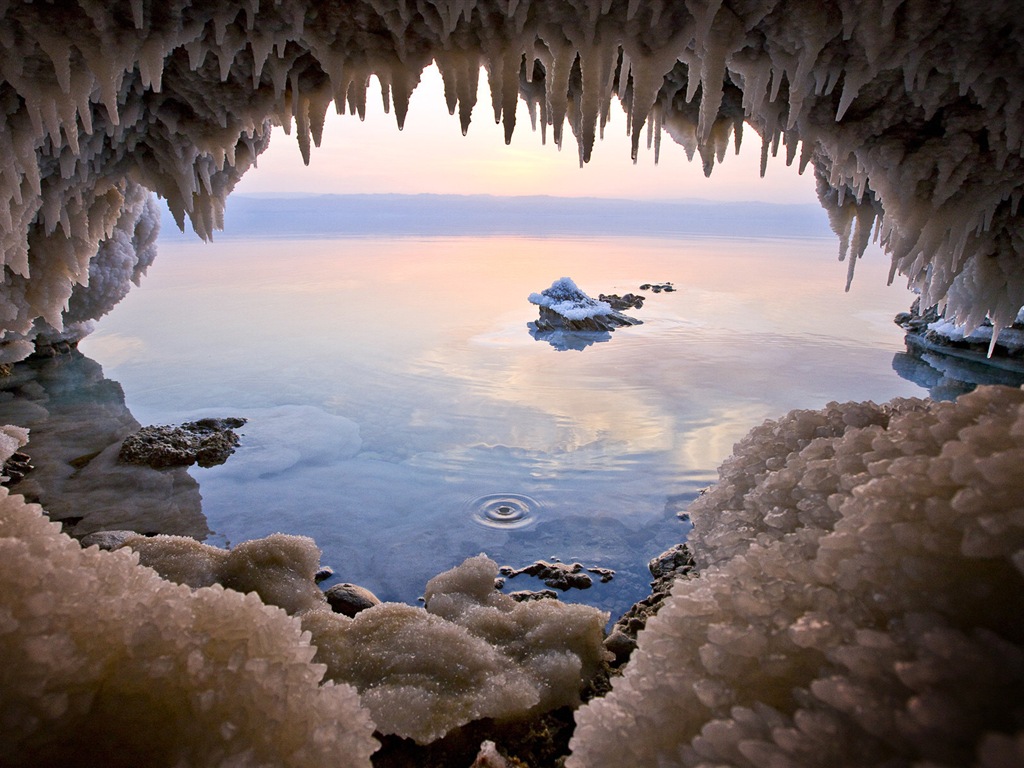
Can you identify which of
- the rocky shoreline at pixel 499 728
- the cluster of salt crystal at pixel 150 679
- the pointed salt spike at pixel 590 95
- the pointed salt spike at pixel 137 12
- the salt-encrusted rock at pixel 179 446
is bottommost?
the salt-encrusted rock at pixel 179 446

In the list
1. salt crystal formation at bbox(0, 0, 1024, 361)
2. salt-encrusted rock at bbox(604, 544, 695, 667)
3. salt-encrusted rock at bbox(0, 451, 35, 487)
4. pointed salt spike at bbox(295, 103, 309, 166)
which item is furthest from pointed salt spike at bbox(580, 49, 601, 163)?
salt-encrusted rock at bbox(0, 451, 35, 487)

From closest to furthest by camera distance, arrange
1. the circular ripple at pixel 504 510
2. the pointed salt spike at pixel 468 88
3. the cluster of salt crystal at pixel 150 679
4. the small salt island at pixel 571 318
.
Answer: the cluster of salt crystal at pixel 150 679, the pointed salt spike at pixel 468 88, the circular ripple at pixel 504 510, the small salt island at pixel 571 318

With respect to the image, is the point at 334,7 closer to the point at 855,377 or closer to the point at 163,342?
the point at 855,377

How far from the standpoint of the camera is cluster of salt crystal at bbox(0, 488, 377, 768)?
1.46 meters

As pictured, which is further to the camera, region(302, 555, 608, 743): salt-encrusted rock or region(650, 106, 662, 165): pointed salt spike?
region(650, 106, 662, 165): pointed salt spike

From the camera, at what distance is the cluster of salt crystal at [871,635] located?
0.97 metres

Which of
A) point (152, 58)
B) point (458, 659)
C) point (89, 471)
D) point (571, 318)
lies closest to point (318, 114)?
point (152, 58)

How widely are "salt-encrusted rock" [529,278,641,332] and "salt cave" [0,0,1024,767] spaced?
1288 cm

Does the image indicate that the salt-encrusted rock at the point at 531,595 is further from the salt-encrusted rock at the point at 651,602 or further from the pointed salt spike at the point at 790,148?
the pointed salt spike at the point at 790,148

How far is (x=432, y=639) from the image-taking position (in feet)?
10.5

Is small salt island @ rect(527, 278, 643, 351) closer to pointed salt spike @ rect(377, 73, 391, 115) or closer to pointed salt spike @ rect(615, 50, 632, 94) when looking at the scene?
pointed salt spike @ rect(615, 50, 632, 94)

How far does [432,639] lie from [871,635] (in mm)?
2519

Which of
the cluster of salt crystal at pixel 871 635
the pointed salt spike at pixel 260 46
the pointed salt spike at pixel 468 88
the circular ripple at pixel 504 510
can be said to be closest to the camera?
the cluster of salt crystal at pixel 871 635

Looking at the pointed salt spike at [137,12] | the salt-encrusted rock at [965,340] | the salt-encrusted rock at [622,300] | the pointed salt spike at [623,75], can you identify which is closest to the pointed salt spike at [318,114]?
the pointed salt spike at [137,12]
